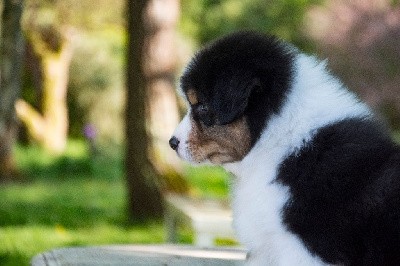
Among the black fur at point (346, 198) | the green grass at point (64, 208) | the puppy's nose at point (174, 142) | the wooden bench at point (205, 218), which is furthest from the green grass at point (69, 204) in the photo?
the black fur at point (346, 198)

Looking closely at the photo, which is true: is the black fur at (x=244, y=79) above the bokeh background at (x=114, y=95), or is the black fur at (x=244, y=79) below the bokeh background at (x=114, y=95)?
below

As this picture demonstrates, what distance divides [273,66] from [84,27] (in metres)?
13.6

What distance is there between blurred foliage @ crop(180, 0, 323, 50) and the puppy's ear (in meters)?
18.1

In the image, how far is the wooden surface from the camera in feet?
11.6

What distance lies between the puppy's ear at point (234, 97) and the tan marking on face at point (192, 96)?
138 mm

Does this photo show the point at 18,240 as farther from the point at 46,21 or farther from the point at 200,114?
the point at 46,21

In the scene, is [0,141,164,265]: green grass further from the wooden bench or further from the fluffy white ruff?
the fluffy white ruff

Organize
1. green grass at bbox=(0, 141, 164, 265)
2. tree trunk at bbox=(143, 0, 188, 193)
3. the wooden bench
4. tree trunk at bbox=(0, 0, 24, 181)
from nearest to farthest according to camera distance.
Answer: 1. tree trunk at bbox=(0, 0, 24, 181)
2. the wooden bench
3. green grass at bbox=(0, 141, 164, 265)
4. tree trunk at bbox=(143, 0, 188, 193)

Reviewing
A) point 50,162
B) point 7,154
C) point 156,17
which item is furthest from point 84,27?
point 156,17

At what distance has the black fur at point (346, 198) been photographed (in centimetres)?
257

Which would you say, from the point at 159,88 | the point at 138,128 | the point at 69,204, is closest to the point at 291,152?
the point at 159,88

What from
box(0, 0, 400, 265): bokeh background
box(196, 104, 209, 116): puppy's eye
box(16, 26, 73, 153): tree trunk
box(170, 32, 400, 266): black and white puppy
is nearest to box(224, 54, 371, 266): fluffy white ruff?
box(170, 32, 400, 266): black and white puppy

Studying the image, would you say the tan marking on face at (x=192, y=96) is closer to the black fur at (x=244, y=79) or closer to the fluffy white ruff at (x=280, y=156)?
the black fur at (x=244, y=79)

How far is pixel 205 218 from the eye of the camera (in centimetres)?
564
